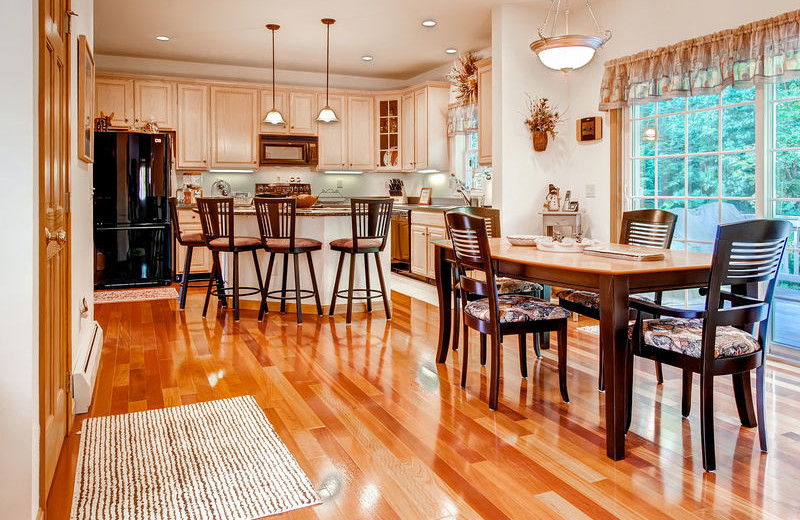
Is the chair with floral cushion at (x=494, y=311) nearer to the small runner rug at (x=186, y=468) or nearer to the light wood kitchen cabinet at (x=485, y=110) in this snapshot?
the small runner rug at (x=186, y=468)

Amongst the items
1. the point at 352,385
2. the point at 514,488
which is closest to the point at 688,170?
the point at 352,385

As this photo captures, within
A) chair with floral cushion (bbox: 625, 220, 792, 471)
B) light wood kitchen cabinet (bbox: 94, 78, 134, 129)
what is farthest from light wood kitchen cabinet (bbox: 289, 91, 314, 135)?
chair with floral cushion (bbox: 625, 220, 792, 471)

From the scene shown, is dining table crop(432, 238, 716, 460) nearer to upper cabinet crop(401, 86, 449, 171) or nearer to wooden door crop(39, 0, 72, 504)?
wooden door crop(39, 0, 72, 504)

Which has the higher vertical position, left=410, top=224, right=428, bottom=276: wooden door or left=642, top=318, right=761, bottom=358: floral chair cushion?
left=410, top=224, right=428, bottom=276: wooden door

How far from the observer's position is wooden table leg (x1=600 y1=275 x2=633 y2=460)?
7.73ft

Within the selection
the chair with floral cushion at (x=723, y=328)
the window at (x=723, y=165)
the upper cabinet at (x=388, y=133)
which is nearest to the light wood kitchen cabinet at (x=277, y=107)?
the upper cabinet at (x=388, y=133)

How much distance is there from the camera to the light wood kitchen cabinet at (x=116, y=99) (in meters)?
7.13

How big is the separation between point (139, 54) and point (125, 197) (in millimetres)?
1872

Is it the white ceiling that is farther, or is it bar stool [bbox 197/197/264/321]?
the white ceiling

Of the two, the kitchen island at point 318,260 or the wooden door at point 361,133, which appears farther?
the wooden door at point 361,133

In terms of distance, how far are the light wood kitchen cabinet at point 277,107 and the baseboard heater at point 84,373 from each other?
15.6 ft

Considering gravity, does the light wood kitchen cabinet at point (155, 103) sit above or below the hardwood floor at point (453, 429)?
above

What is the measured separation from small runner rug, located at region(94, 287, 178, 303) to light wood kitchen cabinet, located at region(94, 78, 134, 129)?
204 cm

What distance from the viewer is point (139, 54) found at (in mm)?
7336
